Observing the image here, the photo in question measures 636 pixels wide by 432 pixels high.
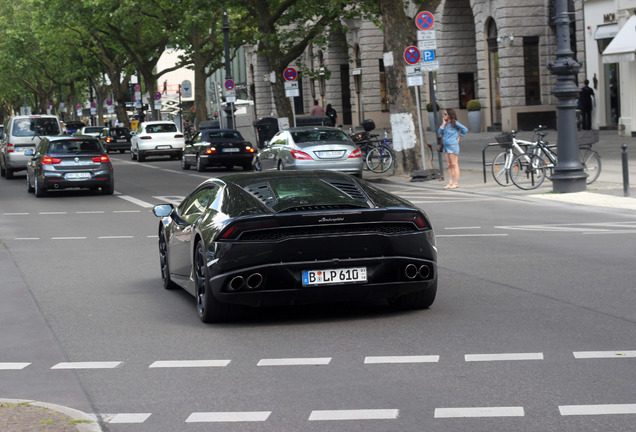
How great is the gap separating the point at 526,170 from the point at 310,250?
14336mm

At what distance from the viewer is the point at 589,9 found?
41.2 metres

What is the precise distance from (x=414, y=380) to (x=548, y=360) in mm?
958

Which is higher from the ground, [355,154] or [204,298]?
[355,154]

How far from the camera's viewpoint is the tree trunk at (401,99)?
1115 inches

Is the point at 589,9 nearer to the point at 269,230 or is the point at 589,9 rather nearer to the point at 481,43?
the point at 481,43

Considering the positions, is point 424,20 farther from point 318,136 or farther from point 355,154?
point 318,136

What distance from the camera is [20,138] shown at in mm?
36469

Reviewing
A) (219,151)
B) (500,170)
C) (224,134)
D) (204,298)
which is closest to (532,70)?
(224,134)

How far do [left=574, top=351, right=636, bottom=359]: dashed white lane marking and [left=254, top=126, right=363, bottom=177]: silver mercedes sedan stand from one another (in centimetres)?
1948

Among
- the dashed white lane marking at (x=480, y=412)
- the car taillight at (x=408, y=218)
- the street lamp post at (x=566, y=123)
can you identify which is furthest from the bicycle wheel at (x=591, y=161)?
the dashed white lane marking at (x=480, y=412)

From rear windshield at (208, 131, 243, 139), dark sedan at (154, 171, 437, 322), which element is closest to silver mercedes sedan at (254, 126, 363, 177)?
rear windshield at (208, 131, 243, 139)

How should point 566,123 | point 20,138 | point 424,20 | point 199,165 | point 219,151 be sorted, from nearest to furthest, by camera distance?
point 566,123 < point 424,20 < point 20,138 < point 219,151 < point 199,165

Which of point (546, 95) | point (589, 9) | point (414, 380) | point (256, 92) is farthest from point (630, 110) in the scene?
point (256, 92)

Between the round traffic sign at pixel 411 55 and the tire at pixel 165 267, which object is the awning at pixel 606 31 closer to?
the round traffic sign at pixel 411 55
